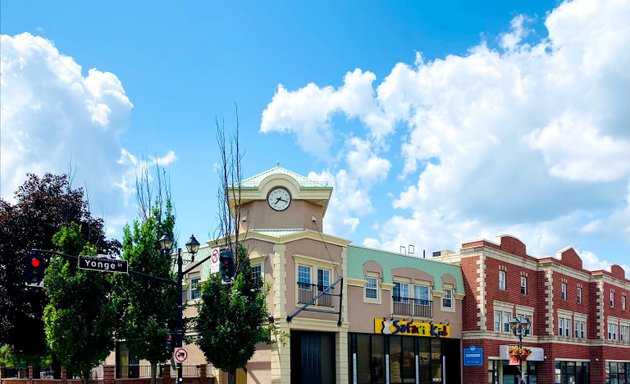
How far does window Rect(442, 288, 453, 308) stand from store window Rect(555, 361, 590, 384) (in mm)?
10985

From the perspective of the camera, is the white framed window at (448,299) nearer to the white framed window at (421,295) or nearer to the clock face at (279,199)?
the white framed window at (421,295)

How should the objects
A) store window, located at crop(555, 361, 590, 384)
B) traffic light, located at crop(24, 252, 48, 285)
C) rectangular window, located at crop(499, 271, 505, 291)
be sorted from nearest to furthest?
traffic light, located at crop(24, 252, 48, 285) < rectangular window, located at crop(499, 271, 505, 291) < store window, located at crop(555, 361, 590, 384)

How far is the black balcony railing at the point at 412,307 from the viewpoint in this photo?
123 feet

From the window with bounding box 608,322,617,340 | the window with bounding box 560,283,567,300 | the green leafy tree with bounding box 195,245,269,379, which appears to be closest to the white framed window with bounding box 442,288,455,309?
the window with bounding box 560,283,567,300

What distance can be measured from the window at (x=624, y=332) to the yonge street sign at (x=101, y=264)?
45958mm

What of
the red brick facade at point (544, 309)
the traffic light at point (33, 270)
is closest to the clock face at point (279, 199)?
the red brick facade at point (544, 309)

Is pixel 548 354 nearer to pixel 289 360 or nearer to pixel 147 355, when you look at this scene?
pixel 289 360

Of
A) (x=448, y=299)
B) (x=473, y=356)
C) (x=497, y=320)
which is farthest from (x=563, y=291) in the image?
(x=448, y=299)

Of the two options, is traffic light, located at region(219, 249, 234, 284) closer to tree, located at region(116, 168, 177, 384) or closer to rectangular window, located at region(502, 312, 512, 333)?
tree, located at region(116, 168, 177, 384)

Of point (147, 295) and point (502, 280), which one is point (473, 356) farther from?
point (147, 295)

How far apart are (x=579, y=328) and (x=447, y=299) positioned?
16005mm

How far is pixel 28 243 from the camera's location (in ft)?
117

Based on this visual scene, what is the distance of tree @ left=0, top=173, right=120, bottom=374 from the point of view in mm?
34656

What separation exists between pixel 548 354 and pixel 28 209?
33058 millimetres
